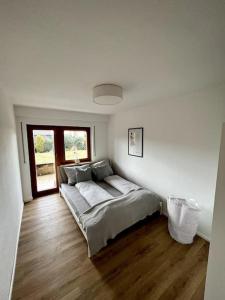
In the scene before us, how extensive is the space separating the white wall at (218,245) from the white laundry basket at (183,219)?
99 cm

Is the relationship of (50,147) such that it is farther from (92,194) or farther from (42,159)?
(92,194)

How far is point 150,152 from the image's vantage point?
9.20ft

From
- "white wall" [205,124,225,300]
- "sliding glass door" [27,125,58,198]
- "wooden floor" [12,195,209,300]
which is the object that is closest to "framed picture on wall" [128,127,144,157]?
"wooden floor" [12,195,209,300]

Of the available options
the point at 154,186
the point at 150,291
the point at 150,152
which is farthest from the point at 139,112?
the point at 150,291

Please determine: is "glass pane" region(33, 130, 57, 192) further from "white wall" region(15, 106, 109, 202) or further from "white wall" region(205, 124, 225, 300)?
"white wall" region(205, 124, 225, 300)

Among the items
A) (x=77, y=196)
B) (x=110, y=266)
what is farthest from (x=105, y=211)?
(x=77, y=196)

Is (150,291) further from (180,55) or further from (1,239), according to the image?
(180,55)

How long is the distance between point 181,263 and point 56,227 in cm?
197

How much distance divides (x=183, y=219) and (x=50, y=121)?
3372 mm

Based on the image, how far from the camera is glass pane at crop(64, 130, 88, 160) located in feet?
11.9

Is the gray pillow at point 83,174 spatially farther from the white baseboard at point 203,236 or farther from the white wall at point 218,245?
the white wall at point 218,245

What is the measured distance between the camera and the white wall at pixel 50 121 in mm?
2965

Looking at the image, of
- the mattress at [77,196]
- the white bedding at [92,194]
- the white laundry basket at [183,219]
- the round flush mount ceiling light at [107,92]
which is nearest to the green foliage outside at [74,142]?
the mattress at [77,196]

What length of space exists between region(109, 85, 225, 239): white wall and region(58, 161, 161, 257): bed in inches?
21.0
